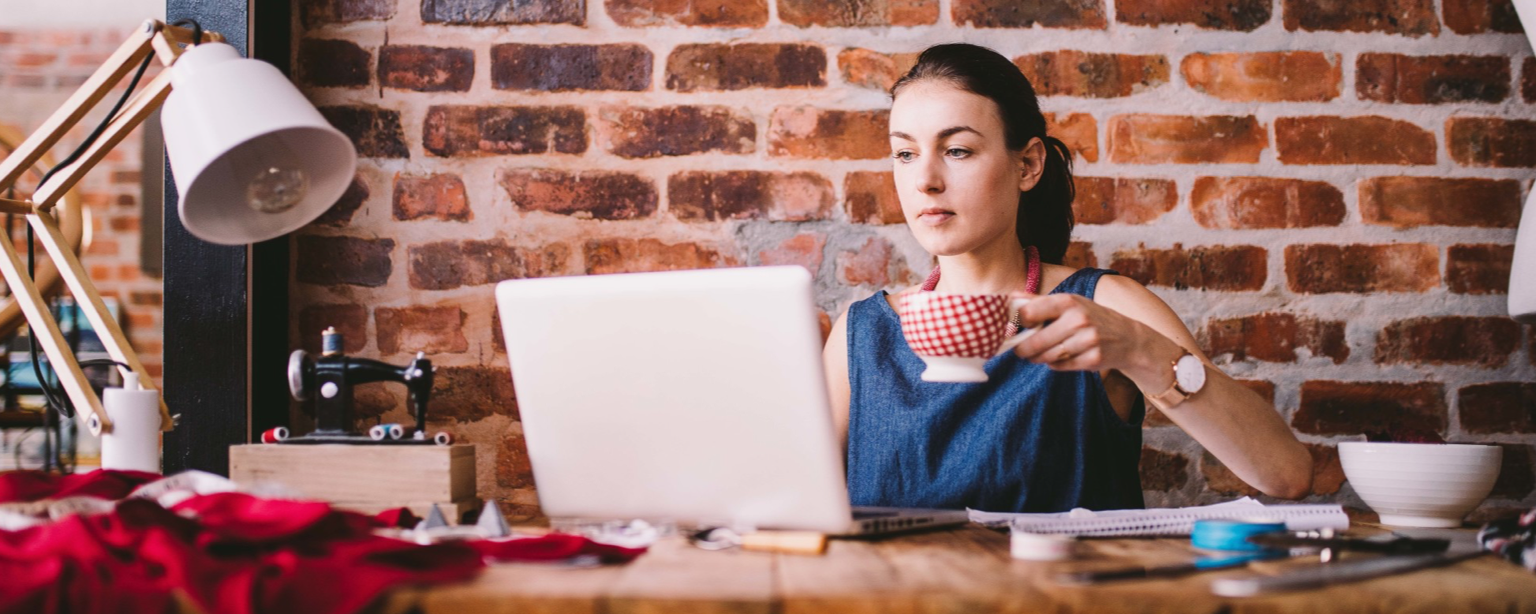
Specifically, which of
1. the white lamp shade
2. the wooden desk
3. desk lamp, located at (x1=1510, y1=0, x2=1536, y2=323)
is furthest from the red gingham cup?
desk lamp, located at (x1=1510, y1=0, x2=1536, y2=323)

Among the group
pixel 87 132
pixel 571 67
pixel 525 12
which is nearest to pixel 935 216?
pixel 571 67

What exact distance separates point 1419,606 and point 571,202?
4.50 feet

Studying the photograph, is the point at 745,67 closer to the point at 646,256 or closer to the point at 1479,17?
the point at 646,256

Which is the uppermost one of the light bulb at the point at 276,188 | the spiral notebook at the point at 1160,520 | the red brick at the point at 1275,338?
the light bulb at the point at 276,188

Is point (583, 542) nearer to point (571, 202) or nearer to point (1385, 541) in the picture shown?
point (1385, 541)

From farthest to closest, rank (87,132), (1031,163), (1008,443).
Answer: (87,132) < (1031,163) < (1008,443)

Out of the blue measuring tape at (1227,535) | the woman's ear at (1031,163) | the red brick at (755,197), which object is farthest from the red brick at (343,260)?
the blue measuring tape at (1227,535)

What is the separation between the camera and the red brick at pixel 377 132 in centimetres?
179

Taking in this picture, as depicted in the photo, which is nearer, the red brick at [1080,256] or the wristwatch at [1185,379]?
the wristwatch at [1185,379]

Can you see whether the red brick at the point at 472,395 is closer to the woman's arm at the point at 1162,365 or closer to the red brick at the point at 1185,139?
the woman's arm at the point at 1162,365

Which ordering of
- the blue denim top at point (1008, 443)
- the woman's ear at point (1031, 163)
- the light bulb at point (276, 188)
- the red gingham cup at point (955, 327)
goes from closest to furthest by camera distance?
the red gingham cup at point (955, 327) → the light bulb at point (276, 188) → the blue denim top at point (1008, 443) → the woman's ear at point (1031, 163)

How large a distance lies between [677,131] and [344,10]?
1.99 feet

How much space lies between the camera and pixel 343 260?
1.79 metres

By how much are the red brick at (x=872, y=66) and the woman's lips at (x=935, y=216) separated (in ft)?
0.98
